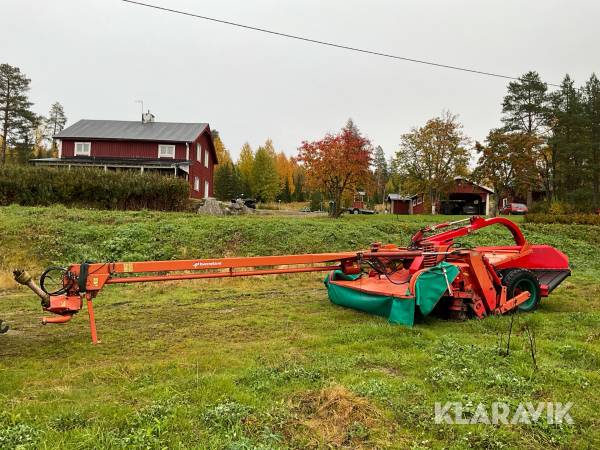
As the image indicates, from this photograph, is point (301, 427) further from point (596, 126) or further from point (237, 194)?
point (237, 194)

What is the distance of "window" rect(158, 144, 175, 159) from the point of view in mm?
34938

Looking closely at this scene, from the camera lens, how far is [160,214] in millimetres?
18547

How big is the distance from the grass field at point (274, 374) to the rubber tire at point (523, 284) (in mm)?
365

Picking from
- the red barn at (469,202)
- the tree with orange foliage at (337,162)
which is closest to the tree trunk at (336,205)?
the tree with orange foliage at (337,162)

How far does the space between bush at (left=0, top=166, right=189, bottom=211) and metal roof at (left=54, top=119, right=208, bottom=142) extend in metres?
12.2

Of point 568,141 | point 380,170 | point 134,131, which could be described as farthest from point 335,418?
point 380,170

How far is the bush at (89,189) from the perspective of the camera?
20625 mm

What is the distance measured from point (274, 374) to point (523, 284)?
5.36 meters

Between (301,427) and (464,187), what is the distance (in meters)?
48.2

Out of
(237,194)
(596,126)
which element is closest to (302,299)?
(596,126)

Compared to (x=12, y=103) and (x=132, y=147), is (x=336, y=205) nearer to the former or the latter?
(x=132, y=147)

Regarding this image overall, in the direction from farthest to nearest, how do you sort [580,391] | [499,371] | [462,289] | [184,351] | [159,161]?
[159,161]
[462,289]
[184,351]
[499,371]
[580,391]

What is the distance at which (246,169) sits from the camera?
6912cm

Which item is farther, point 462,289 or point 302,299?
point 302,299
